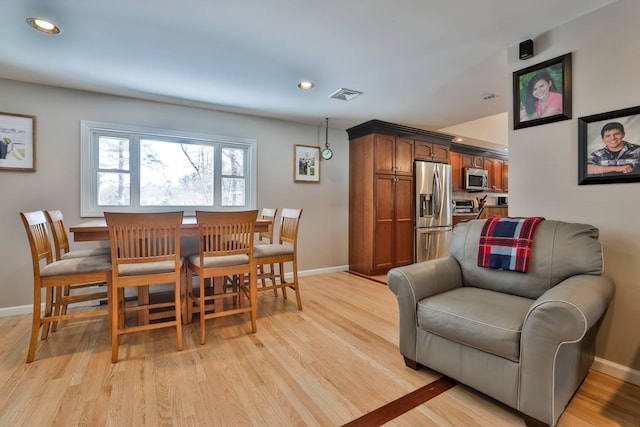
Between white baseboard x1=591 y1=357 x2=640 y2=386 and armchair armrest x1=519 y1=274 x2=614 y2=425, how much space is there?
682 millimetres

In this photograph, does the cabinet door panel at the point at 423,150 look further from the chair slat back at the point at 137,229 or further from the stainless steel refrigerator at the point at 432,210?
the chair slat back at the point at 137,229

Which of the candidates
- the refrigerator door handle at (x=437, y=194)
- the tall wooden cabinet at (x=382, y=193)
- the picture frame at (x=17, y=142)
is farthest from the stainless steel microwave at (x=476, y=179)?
the picture frame at (x=17, y=142)

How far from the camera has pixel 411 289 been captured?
182 cm

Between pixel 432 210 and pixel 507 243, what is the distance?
293 cm

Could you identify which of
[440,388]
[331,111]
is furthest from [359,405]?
[331,111]

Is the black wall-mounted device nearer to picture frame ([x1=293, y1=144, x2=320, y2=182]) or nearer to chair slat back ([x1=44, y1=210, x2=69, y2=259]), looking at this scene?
picture frame ([x1=293, y1=144, x2=320, y2=182])

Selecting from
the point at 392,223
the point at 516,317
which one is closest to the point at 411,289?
the point at 516,317

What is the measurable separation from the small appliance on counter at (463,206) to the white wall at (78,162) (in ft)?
9.36

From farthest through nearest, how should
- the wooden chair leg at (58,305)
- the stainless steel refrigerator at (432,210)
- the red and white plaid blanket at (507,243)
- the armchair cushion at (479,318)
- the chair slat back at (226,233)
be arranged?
the stainless steel refrigerator at (432,210) → the wooden chair leg at (58,305) → the chair slat back at (226,233) → the red and white plaid blanket at (507,243) → the armchair cushion at (479,318)

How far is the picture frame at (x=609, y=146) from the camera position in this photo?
68.4 inches

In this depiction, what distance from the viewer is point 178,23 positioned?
6.42ft

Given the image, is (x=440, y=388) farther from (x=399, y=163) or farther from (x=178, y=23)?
(x=399, y=163)

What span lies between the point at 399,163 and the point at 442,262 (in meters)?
2.70

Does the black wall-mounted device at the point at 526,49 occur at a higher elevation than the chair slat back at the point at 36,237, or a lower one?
higher
